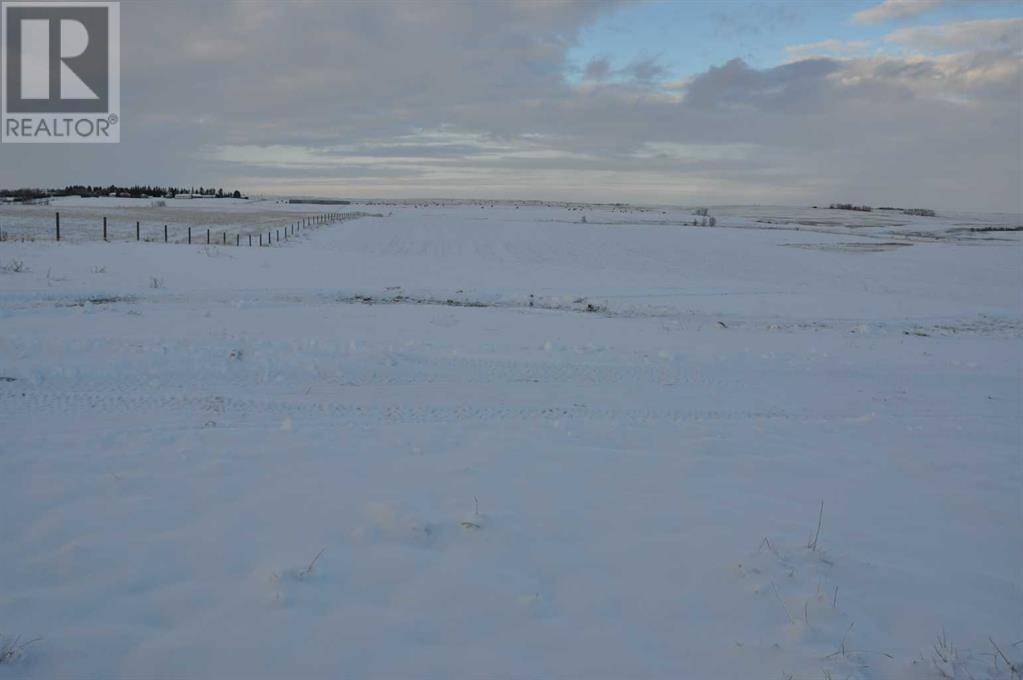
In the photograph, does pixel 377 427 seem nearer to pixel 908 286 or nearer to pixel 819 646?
pixel 819 646

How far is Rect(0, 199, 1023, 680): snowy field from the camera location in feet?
12.3

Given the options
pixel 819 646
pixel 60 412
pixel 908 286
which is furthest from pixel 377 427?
pixel 908 286

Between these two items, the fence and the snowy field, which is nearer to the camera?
the snowy field

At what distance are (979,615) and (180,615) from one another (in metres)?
4.50

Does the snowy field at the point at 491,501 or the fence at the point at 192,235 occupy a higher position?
the fence at the point at 192,235

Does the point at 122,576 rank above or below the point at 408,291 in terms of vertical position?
below

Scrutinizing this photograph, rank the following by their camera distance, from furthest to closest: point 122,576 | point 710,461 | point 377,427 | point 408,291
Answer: point 408,291 → point 377,427 → point 710,461 → point 122,576

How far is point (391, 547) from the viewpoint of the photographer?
4.59 meters

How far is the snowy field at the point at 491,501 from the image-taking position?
3748 millimetres

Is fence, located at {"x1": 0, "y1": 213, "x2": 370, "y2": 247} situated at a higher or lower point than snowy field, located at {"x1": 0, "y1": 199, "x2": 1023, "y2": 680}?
higher

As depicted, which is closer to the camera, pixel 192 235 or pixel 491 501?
pixel 491 501

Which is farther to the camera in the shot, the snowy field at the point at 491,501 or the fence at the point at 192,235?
the fence at the point at 192,235

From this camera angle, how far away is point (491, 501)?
5.34 meters

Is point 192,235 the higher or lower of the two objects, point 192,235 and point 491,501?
the higher
